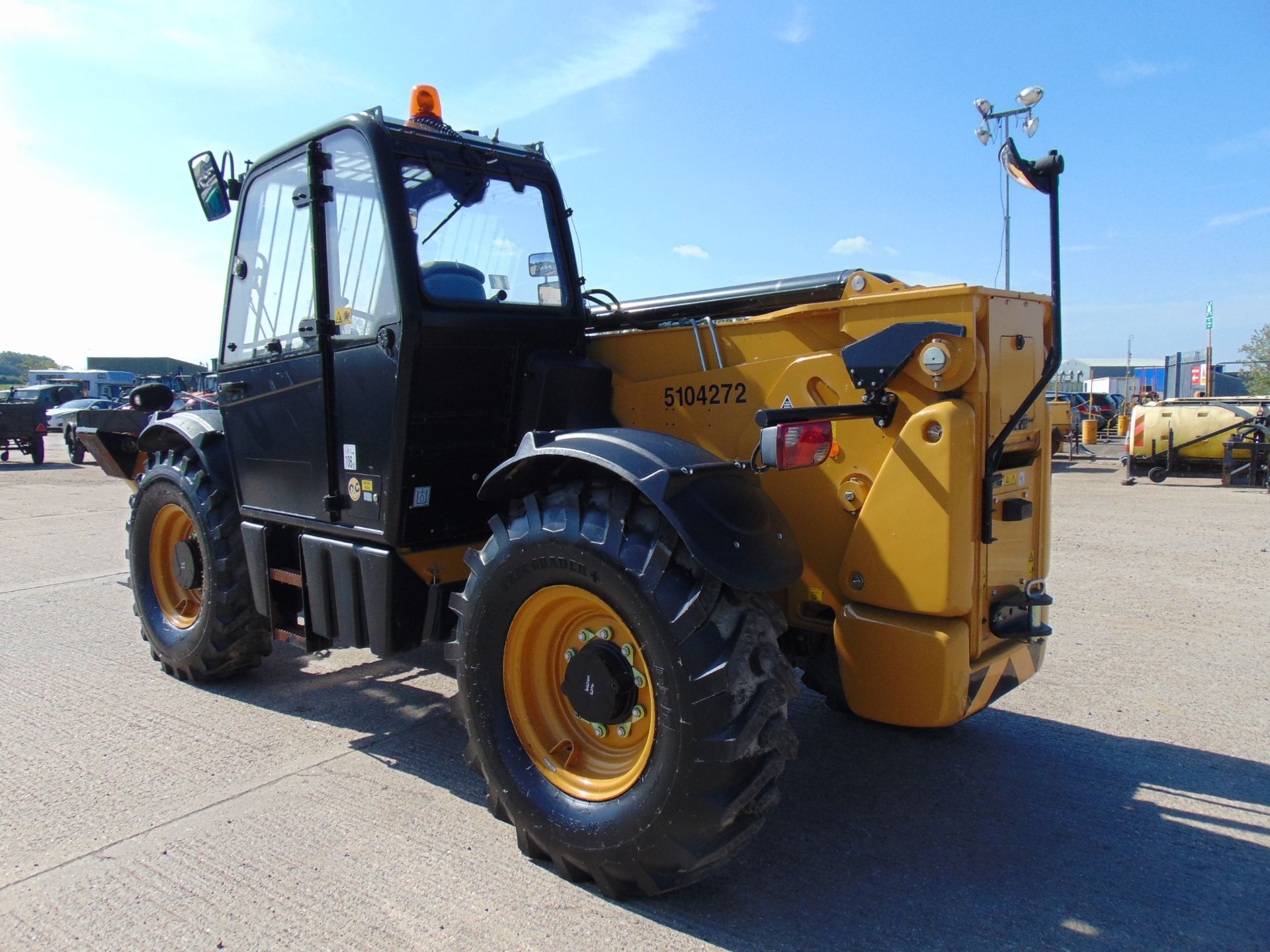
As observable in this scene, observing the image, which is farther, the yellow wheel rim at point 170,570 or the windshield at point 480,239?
the yellow wheel rim at point 170,570

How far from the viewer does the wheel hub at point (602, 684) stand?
2797mm

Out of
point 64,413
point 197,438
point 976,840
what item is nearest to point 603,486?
point 976,840

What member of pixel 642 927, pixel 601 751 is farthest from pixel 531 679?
pixel 642 927

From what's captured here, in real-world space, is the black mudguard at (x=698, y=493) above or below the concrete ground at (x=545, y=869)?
above

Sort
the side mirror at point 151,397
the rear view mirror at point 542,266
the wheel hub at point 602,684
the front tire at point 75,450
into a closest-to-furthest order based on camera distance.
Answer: the wheel hub at point 602,684 → the rear view mirror at point 542,266 → the side mirror at point 151,397 → the front tire at point 75,450

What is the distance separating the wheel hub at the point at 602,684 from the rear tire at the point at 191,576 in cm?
255

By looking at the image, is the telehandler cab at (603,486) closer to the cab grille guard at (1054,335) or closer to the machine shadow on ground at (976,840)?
the cab grille guard at (1054,335)

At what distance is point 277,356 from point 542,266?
1.33 m

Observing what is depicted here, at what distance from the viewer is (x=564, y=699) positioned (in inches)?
124

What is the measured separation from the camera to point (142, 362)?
77562 mm

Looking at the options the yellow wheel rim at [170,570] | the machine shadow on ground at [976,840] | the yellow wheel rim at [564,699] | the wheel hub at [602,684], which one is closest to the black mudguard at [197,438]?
the yellow wheel rim at [170,570]

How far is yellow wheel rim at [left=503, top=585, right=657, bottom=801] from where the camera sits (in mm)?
2859

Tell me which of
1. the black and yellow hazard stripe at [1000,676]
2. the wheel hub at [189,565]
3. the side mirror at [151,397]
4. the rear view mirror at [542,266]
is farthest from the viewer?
the side mirror at [151,397]

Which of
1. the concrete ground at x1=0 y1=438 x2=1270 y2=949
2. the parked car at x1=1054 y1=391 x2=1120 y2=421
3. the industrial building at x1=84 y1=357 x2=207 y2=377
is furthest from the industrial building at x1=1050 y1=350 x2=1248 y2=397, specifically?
the industrial building at x1=84 y1=357 x2=207 y2=377
